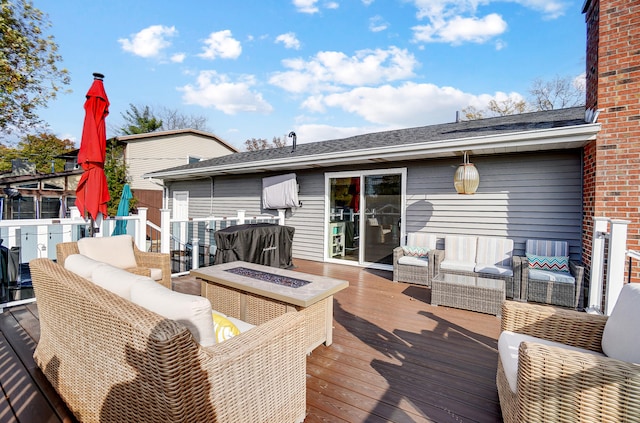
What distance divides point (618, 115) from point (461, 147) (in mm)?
1729

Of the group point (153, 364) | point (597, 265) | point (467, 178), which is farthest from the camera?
point (467, 178)

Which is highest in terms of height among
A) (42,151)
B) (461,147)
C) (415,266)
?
(42,151)

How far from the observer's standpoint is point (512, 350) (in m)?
1.77

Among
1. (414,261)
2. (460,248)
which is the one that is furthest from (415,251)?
(460,248)

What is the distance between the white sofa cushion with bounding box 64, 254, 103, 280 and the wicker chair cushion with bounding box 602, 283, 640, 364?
10.1 ft

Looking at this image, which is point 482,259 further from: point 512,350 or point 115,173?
point 115,173

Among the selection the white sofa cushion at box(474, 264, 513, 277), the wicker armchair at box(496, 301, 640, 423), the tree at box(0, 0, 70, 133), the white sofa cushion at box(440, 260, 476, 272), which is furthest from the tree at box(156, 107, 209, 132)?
the wicker armchair at box(496, 301, 640, 423)

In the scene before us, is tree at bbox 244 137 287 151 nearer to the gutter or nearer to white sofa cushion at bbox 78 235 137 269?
the gutter

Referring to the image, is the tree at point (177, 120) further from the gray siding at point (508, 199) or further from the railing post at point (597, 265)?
the railing post at point (597, 265)

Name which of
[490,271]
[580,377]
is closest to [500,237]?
[490,271]

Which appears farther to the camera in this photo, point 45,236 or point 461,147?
point 45,236

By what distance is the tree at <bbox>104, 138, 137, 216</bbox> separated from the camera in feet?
40.2

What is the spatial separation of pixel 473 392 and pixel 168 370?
6.75 ft

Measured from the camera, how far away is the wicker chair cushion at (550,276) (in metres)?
3.90
